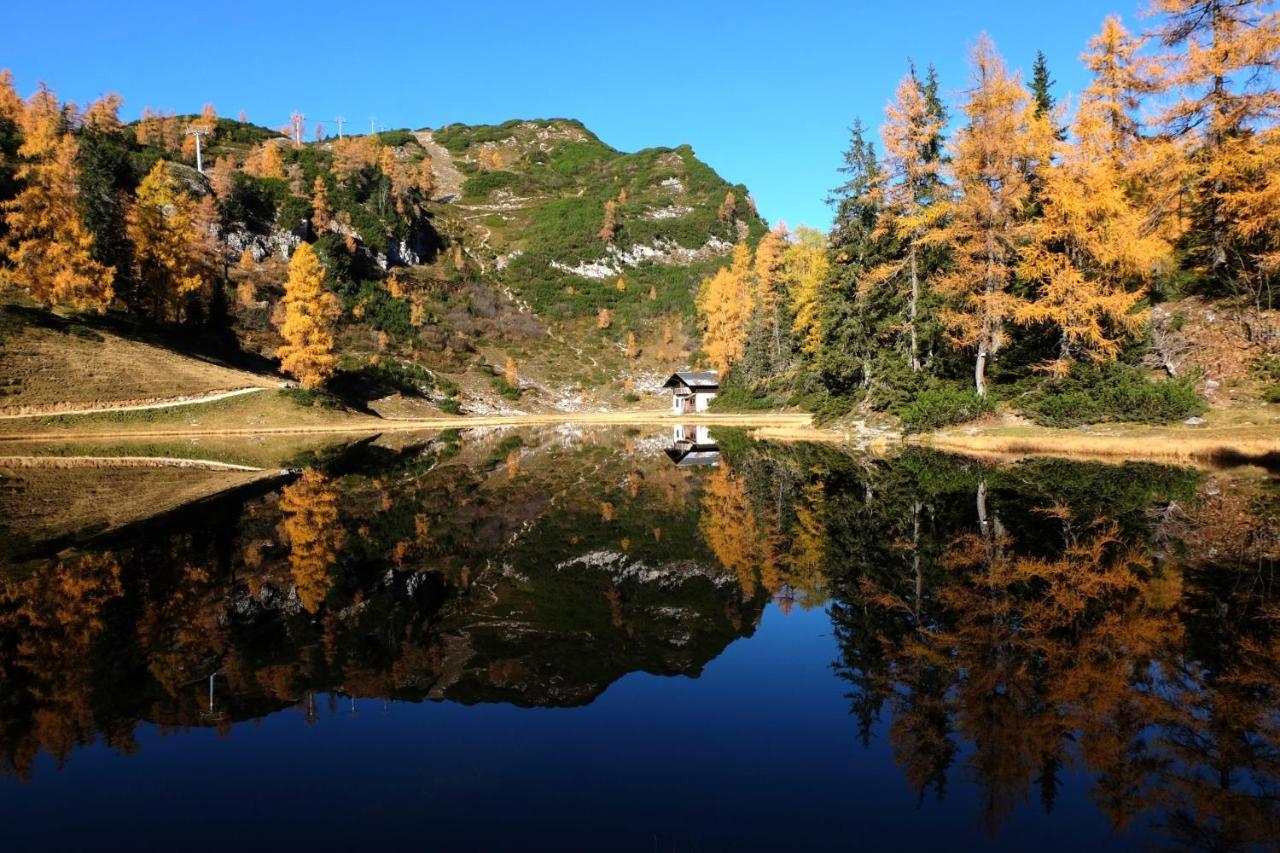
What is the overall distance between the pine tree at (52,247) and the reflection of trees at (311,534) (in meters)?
40.3

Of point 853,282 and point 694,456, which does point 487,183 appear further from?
point 694,456

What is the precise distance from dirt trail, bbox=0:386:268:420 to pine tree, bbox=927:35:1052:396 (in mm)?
46597

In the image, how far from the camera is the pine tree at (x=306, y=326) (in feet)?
184

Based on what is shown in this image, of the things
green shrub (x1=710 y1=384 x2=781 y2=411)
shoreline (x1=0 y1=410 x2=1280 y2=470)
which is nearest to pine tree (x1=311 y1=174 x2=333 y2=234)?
shoreline (x1=0 y1=410 x2=1280 y2=470)

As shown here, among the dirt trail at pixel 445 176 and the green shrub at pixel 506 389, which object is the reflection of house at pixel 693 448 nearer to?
the green shrub at pixel 506 389

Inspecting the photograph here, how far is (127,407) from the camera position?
45.5 m

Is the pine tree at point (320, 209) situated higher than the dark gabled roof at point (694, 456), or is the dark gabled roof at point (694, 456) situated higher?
the pine tree at point (320, 209)

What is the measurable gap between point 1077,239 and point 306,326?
5199cm

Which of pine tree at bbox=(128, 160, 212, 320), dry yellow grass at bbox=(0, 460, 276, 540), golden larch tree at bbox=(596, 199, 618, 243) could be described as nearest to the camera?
dry yellow grass at bbox=(0, 460, 276, 540)

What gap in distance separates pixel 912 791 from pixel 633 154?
659ft

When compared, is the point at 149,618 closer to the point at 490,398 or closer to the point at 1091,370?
the point at 1091,370

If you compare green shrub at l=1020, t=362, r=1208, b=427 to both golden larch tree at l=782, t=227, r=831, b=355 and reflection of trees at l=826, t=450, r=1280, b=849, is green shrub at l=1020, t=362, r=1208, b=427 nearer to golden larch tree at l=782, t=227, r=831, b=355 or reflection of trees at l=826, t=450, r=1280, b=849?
reflection of trees at l=826, t=450, r=1280, b=849

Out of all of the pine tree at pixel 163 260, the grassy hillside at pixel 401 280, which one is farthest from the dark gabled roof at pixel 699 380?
the pine tree at pixel 163 260

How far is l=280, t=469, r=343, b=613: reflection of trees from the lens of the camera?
11820 millimetres
